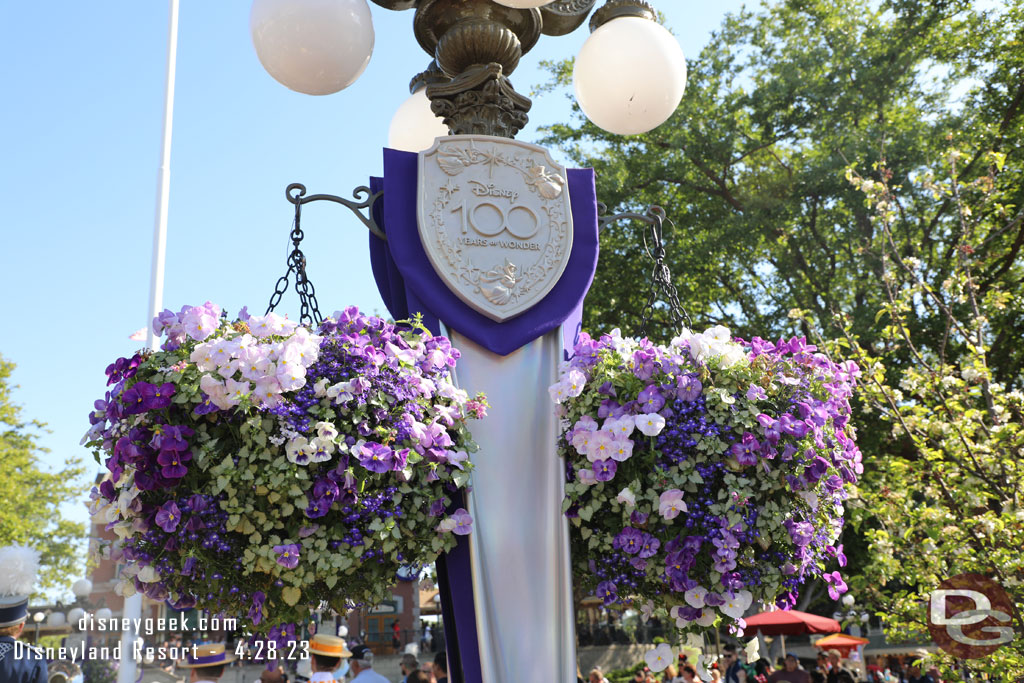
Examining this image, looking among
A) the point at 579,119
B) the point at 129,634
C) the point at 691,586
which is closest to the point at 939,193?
the point at 691,586

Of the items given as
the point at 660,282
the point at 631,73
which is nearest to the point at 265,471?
the point at 660,282

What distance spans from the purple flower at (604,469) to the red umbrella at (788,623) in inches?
443

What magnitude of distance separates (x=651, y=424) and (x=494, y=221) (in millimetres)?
973

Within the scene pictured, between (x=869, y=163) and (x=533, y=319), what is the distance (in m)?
10.1

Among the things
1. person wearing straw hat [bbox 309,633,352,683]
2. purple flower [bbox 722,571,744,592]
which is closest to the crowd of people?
person wearing straw hat [bbox 309,633,352,683]

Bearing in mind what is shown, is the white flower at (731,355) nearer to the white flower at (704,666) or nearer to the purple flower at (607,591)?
the purple flower at (607,591)

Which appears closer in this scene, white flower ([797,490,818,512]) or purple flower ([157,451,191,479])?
purple flower ([157,451,191,479])

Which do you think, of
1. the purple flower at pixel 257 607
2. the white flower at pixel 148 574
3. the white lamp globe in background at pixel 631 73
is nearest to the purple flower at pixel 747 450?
the purple flower at pixel 257 607

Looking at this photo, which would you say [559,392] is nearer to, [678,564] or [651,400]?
[651,400]

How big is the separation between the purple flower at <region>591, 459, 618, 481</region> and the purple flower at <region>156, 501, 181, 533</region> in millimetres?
1097

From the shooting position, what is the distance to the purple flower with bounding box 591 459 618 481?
2305 mm

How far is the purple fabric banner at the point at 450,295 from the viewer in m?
2.54

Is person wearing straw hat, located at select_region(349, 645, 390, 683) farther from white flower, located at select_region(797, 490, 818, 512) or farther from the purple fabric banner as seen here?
white flower, located at select_region(797, 490, 818, 512)

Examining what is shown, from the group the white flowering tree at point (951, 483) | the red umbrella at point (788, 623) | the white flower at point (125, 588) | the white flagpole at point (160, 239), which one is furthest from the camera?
the red umbrella at point (788, 623)
